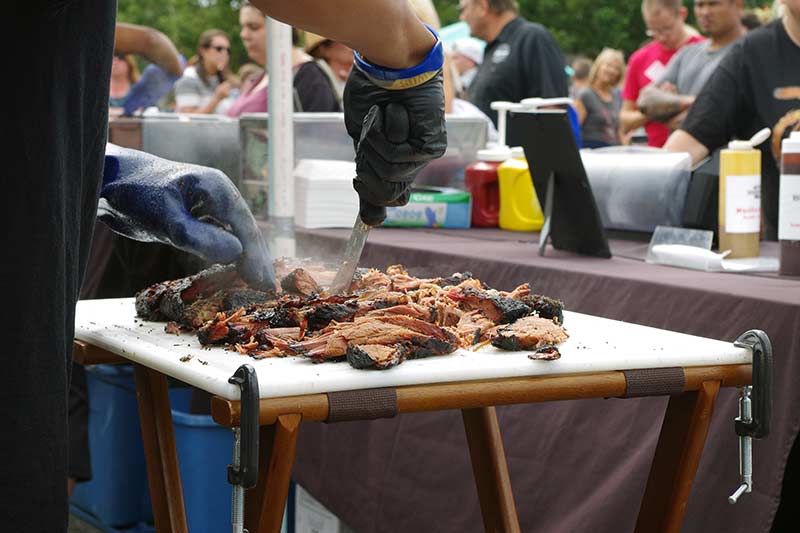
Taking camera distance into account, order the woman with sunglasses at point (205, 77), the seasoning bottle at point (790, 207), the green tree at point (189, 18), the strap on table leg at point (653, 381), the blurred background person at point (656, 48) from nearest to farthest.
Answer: the strap on table leg at point (653, 381), the seasoning bottle at point (790, 207), the blurred background person at point (656, 48), the woman with sunglasses at point (205, 77), the green tree at point (189, 18)

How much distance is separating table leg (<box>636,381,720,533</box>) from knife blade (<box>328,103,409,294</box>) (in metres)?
0.55

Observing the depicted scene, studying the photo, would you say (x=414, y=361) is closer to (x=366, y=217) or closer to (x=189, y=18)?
(x=366, y=217)

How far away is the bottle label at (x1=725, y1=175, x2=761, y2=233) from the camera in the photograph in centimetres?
258

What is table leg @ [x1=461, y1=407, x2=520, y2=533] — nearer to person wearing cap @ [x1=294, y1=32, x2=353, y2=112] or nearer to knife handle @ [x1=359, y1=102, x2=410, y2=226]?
knife handle @ [x1=359, y1=102, x2=410, y2=226]

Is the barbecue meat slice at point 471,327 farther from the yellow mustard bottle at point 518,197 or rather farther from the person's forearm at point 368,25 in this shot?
the yellow mustard bottle at point 518,197

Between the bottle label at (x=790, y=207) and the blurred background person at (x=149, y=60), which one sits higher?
the blurred background person at (x=149, y=60)

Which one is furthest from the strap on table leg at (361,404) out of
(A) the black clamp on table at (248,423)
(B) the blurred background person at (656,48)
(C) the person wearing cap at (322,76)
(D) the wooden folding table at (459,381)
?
(B) the blurred background person at (656,48)

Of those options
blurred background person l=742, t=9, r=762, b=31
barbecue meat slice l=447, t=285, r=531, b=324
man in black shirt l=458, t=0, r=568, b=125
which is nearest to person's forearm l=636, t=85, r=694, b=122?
man in black shirt l=458, t=0, r=568, b=125

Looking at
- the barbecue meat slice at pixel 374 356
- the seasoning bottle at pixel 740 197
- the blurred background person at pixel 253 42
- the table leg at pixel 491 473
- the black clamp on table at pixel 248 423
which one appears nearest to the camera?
the black clamp on table at pixel 248 423

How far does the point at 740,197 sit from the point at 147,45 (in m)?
3.01

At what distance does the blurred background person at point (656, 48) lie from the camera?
6.14 m

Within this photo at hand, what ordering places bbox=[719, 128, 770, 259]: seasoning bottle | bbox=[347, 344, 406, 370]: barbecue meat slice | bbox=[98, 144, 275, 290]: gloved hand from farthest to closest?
bbox=[719, 128, 770, 259]: seasoning bottle
bbox=[98, 144, 275, 290]: gloved hand
bbox=[347, 344, 406, 370]: barbecue meat slice

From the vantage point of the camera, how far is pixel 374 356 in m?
1.41

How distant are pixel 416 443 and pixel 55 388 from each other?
4.91 feet
